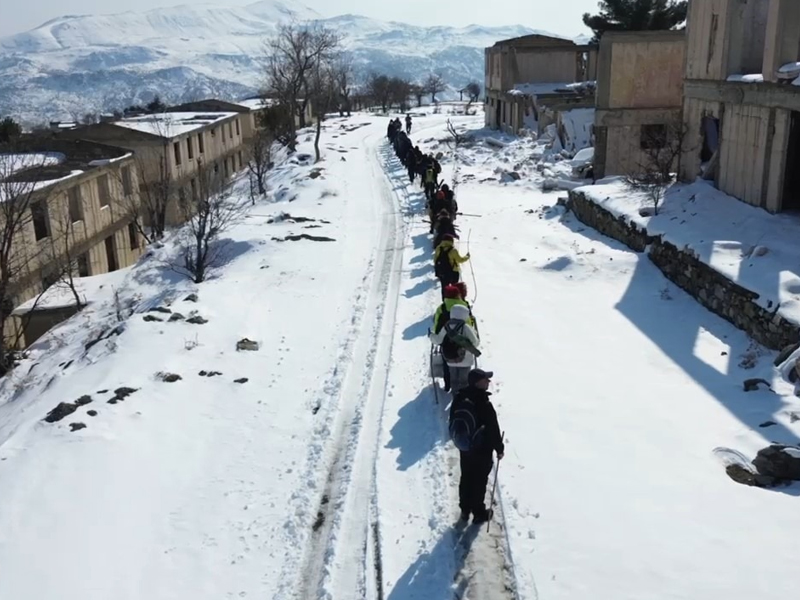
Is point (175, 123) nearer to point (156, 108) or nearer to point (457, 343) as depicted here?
point (156, 108)

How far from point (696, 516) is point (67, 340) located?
47.3 ft

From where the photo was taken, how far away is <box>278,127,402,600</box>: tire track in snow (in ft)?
20.6

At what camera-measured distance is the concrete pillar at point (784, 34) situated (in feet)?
45.8

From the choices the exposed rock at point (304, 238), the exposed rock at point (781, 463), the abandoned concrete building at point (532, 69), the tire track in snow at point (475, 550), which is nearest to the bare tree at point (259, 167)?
the exposed rock at point (304, 238)

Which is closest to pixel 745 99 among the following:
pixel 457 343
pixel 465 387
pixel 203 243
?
pixel 457 343

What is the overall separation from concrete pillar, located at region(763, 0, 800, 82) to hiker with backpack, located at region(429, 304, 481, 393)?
941cm

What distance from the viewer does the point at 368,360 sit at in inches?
436

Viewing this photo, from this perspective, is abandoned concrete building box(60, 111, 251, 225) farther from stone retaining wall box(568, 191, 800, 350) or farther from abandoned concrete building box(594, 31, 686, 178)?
stone retaining wall box(568, 191, 800, 350)

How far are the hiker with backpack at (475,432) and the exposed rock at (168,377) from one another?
5.33 meters

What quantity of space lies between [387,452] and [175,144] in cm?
3013

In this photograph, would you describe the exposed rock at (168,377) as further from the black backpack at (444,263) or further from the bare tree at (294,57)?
the bare tree at (294,57)

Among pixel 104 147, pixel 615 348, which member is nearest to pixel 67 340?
pixel 615 348

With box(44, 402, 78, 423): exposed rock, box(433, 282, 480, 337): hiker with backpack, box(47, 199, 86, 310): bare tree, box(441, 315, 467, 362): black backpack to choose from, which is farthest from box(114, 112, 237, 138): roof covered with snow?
box(441, 315, 467, 362): black backpack

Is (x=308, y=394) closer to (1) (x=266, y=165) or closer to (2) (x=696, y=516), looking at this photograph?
(2) (x=696, y=516)
